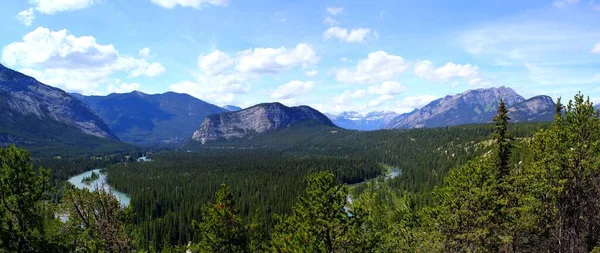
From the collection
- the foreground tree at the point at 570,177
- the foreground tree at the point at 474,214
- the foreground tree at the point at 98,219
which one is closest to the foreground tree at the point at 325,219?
the foreground tree at the point at 474,214

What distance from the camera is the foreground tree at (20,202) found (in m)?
18.7

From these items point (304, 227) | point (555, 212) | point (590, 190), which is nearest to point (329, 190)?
point (304, 227)

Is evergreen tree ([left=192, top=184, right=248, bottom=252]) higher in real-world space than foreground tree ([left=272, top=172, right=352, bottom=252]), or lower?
lower

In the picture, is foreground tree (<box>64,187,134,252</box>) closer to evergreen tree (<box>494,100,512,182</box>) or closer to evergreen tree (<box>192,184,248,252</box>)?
evergreen tree (<box>192,184,248,252</box>)

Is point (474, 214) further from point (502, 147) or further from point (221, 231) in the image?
point (221, 231)

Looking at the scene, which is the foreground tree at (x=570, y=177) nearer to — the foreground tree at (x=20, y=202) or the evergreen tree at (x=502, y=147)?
the evergreen tree at (x=502, y=147)

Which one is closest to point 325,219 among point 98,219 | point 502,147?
point 98,219

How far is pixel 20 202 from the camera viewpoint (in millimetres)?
19203

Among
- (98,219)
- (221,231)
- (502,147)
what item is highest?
(502,147)

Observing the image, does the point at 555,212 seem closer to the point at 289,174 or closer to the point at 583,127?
the point at 583,127

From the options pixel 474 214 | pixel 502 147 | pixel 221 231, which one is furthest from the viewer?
pixel 502 147

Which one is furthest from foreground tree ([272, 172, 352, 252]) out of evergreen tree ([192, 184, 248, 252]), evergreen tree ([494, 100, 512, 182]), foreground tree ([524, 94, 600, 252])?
evergreen tree ([494, 100, 512, 182])

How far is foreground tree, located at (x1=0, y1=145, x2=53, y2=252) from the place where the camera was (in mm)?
18688

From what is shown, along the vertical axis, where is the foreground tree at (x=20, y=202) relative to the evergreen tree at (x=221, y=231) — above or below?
above
